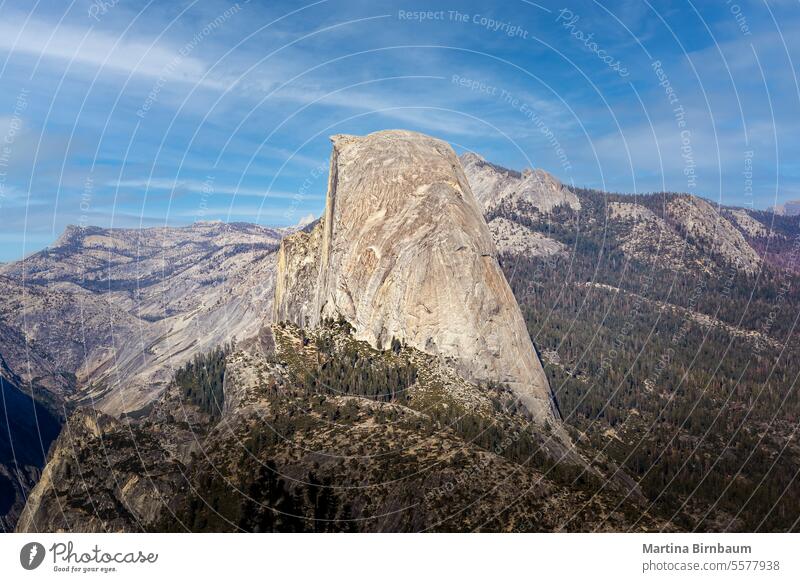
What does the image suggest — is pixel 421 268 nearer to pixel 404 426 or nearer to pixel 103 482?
pixel 404 426
